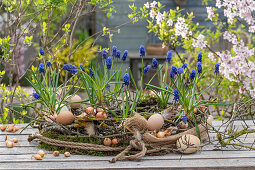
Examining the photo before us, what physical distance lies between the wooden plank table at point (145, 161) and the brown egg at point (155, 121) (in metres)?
0.14

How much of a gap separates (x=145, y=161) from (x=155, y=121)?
8.2 inches

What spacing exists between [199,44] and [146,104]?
153 cm

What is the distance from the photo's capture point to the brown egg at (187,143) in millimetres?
1442

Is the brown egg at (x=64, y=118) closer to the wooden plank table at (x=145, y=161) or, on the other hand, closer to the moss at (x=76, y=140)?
the moss at (x=76, y=140)

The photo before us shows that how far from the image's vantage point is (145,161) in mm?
1360

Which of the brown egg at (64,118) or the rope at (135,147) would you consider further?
the brown egg at (64,118)

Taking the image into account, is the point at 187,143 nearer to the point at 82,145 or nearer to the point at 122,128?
the point at 122,128

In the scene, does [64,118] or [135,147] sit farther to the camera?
[64,118]

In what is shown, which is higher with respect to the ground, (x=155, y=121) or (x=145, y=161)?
(x=155, y=121)

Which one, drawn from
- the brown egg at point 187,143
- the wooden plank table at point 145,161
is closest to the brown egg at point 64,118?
the wooden plank table at point 145,161

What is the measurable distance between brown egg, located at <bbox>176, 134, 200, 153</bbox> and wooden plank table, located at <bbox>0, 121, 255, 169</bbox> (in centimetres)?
3

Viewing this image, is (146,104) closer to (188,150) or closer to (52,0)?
(188,150)

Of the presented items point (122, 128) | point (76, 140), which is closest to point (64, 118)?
point (76, 140)

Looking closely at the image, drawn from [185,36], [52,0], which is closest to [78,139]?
[52,0]
